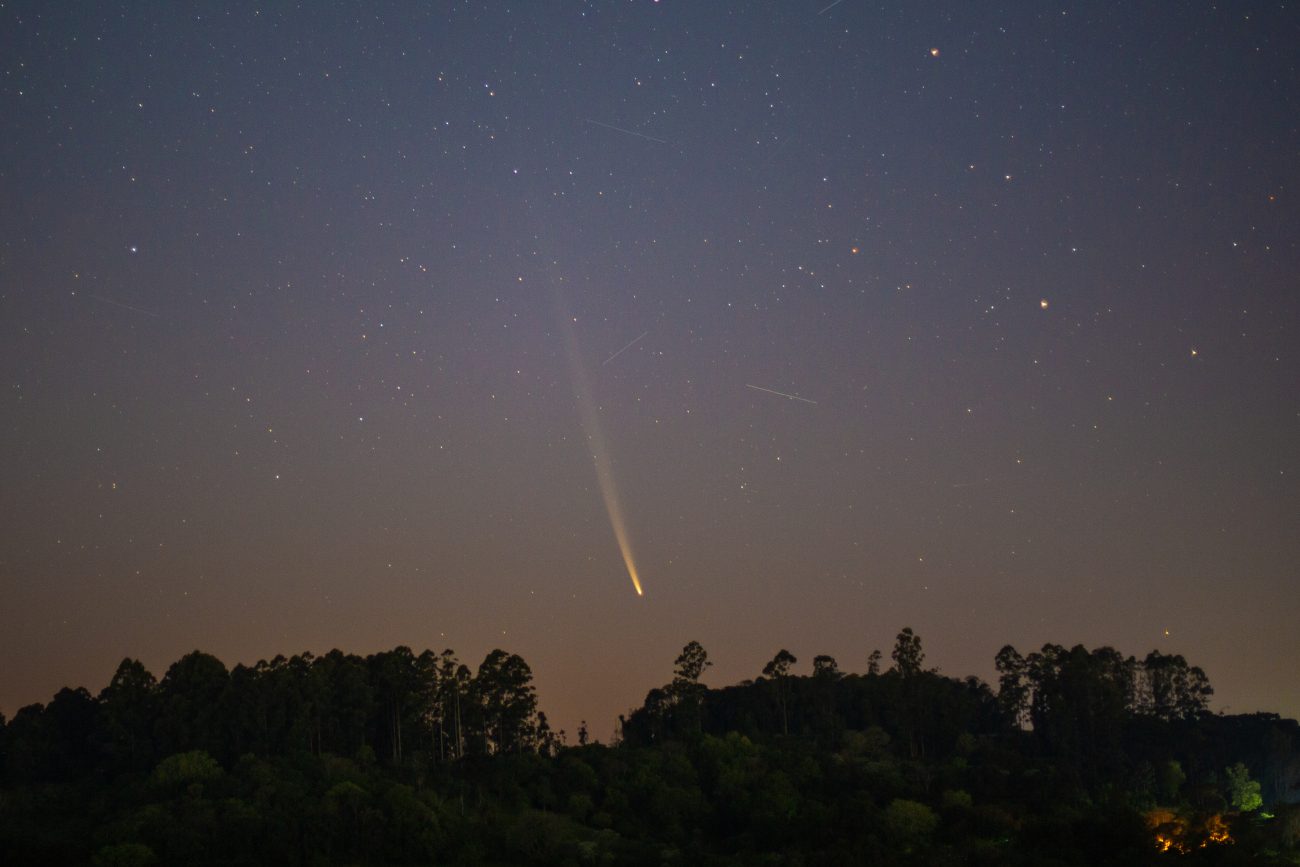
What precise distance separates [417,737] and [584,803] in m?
22.7

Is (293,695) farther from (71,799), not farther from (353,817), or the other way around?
(353,817)

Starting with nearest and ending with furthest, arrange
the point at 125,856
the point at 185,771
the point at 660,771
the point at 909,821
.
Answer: the point at 125,856, the point at 909,821, the point at 185,771, the point at 660,771

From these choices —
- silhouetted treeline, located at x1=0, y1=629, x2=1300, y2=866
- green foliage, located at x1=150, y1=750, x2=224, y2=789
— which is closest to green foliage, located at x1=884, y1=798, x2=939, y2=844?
silhouetted treeline, located at x1=0, y1=629, x2=1300, y2=866

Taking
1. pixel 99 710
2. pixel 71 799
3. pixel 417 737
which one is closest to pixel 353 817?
pixel 71 799

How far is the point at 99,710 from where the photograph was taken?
8750 cm

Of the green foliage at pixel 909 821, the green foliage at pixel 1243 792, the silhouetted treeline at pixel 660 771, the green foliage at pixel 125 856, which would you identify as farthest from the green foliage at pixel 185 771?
the green foliage at pixel 1243 792

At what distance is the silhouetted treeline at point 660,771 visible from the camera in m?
63.8

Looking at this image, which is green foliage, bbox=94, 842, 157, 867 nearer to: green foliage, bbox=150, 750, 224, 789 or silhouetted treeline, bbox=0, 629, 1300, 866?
silhouetted treeline, bbox=0, 629, 1300, 866

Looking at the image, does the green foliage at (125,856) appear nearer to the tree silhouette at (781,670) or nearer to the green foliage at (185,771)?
the green foliage at (185,771)

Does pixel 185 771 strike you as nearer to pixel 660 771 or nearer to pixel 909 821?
pixel 660 771

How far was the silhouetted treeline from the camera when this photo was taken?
6378cm

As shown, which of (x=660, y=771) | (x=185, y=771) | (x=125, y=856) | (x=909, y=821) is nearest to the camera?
(x=125, y=856)

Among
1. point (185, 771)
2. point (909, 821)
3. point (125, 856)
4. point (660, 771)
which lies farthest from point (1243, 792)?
point (125, 856)

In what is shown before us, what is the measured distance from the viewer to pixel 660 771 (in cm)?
7869
